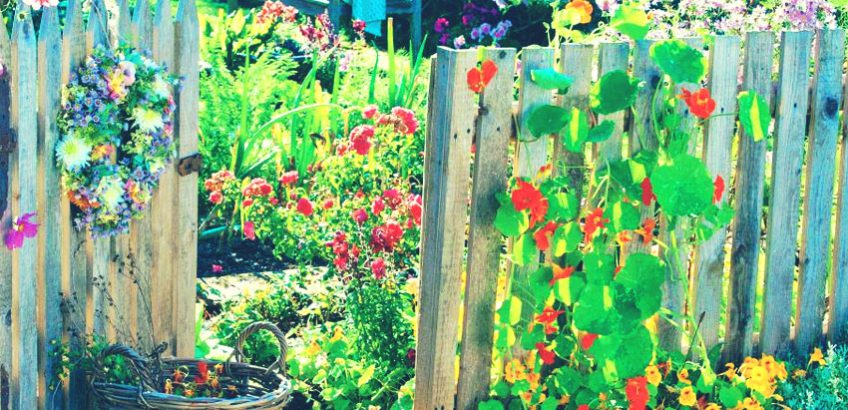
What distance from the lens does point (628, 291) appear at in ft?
11.0

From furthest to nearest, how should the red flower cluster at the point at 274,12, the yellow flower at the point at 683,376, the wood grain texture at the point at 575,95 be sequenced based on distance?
the red flower cluster at the point at 274,12 → the yellow flower at the point at 683,376 → the wood grain texture at the point at 575,95

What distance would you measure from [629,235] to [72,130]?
1.61 metres

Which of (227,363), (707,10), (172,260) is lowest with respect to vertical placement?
(227,363)

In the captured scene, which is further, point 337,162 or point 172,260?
point 337,162

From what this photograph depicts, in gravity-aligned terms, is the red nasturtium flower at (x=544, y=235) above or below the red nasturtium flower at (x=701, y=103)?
below

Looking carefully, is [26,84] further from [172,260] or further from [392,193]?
[392,193]

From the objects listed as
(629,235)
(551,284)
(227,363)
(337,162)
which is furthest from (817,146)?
(227,363)

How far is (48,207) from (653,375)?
70.1 inches

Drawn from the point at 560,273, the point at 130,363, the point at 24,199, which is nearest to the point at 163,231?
the point at 130,363

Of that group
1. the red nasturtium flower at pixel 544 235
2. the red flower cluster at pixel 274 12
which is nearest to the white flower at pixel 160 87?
the red nasturtium flower at pixel 544 235

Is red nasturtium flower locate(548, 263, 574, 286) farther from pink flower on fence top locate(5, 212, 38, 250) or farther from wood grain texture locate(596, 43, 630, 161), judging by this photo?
pink flower on fence top locate(5, 212, 38, 250)

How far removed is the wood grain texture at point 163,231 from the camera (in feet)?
11.4

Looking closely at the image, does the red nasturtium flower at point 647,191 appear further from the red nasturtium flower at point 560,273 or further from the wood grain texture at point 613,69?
the red nasturtium flower at point 560,273

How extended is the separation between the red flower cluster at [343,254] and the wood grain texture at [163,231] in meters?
0.57
